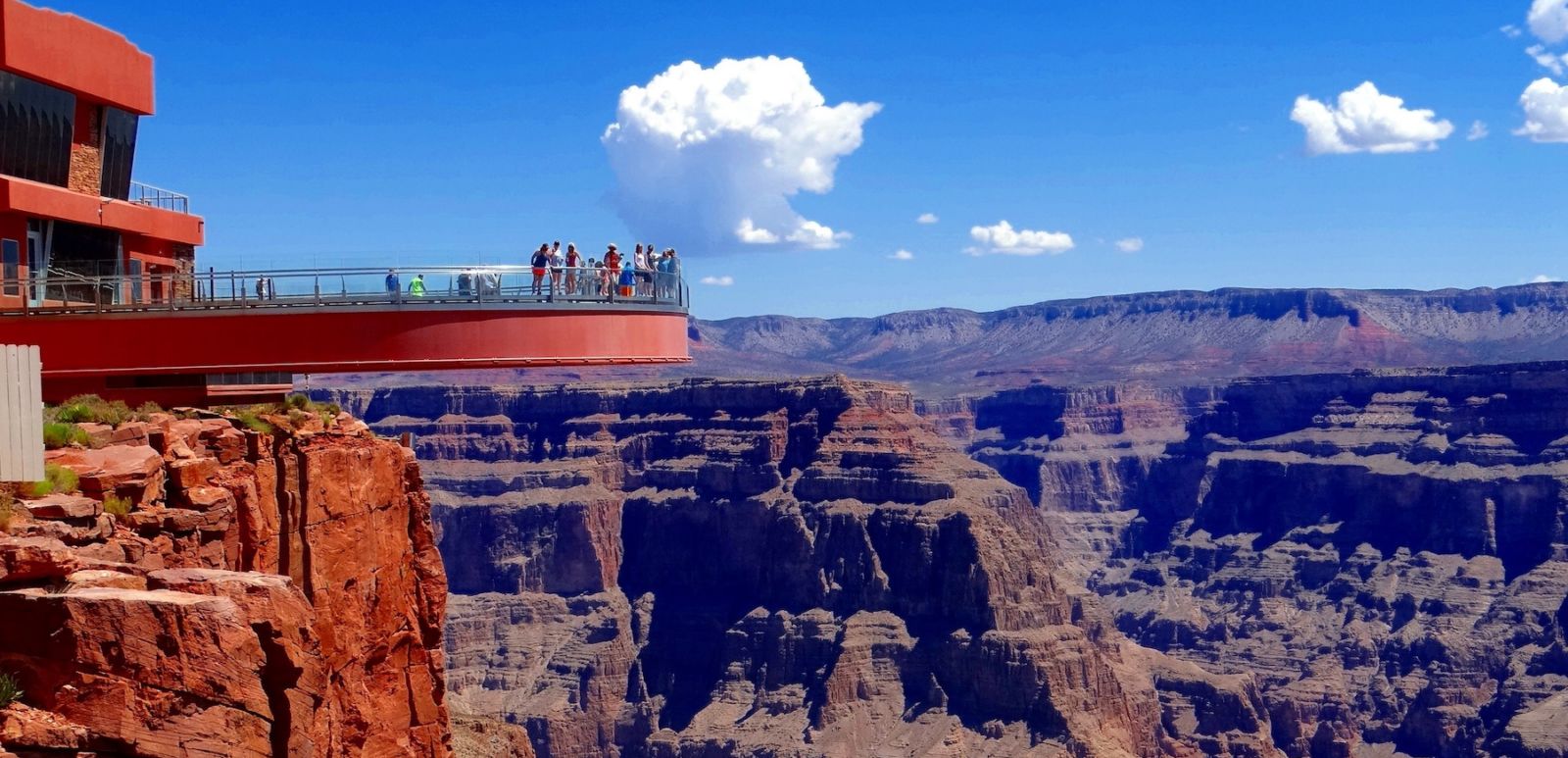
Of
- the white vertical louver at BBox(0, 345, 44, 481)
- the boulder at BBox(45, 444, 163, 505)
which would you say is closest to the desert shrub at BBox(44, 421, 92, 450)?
the boulder at BBox(45, 444, 163, 505)

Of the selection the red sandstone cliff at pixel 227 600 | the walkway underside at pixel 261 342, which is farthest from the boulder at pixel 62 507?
the walkway underside at pixel 261 342

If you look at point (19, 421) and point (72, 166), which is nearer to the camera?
point (19, 421)

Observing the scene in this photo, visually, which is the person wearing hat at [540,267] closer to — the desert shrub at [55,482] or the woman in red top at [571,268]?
the woman in red top at [571,268]

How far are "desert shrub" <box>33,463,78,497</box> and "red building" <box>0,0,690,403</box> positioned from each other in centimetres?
856

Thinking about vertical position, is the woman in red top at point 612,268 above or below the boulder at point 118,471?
above

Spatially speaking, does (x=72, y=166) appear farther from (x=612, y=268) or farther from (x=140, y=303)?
(x=612, y=268)

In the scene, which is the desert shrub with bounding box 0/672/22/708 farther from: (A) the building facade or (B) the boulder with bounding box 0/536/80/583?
(A) the building facade

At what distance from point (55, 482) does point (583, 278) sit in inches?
546

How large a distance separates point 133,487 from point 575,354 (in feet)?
34.4

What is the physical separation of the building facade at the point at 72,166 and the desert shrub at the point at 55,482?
383 inches

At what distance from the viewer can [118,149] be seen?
33594 mm

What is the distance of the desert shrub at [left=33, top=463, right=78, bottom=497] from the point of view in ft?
66.9

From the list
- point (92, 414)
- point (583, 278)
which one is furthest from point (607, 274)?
point (92, 414)

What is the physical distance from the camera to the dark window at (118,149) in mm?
33156
